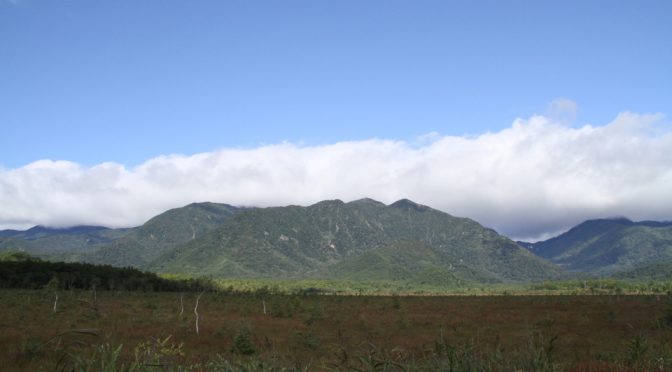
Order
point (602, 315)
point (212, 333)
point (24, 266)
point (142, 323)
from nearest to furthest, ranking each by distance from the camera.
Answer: point (212, 333), point (142, 323), point (602, 315), point (24, 266)

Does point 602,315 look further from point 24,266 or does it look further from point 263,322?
point 24,266

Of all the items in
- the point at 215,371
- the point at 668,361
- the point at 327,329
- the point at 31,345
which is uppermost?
the point at 215,371

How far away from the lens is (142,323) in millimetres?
34250

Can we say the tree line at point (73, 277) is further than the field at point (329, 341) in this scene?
Yes

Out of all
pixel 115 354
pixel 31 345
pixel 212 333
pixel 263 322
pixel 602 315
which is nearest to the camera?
pixel 115 354

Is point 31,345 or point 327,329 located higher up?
point 31,345

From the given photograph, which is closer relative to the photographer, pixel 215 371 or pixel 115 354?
pixel 115 354

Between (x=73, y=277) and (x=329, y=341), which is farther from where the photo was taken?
(x=73, y=277)

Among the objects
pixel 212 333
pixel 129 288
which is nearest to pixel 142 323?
pixel 212 333

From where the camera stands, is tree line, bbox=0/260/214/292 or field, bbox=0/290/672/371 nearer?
field, bbox=0/290/672/371

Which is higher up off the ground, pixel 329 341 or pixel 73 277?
pixel 73 277

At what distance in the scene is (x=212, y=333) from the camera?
30625 millimetres

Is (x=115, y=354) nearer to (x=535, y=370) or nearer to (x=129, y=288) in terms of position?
(x=535, y=370)

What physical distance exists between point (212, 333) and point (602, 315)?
34.2 metres
